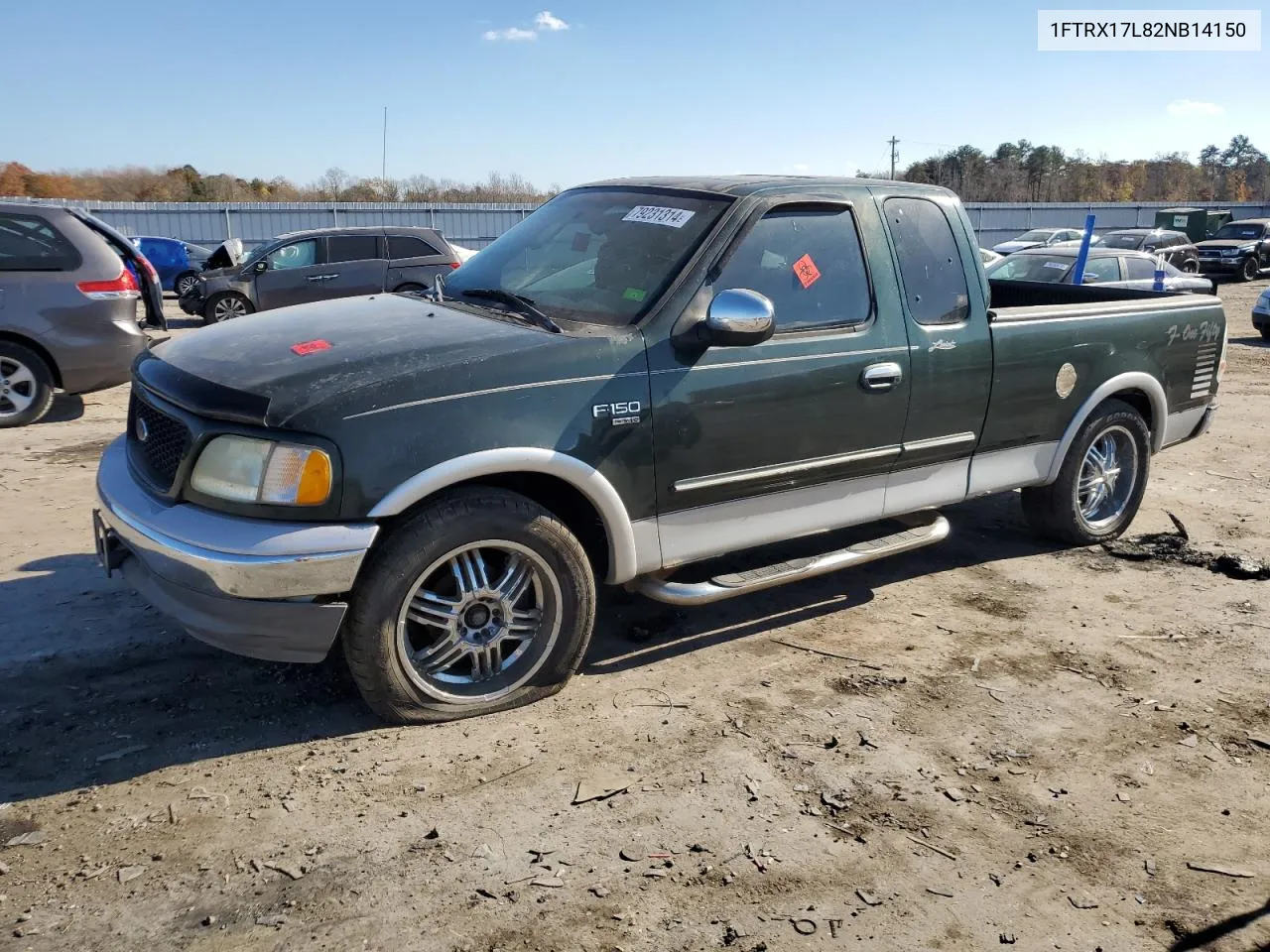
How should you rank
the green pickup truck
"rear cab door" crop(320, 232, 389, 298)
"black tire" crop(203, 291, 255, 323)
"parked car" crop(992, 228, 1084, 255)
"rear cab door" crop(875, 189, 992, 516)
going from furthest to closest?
"parked car" crop(992, 228, 1084, 255)
"black tire" crop(203, 291, 255, 323)
"rear cab door" crop(320, 232, 389, 298)
"rear cab door" crop(875, 189, 992, 516)
the green pickup truck

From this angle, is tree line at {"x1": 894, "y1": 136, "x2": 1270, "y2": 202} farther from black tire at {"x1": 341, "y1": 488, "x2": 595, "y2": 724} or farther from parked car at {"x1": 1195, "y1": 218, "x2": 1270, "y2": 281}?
black tire at {"x1": 341, "y1": 488, "x2": 595, "y2": 724}

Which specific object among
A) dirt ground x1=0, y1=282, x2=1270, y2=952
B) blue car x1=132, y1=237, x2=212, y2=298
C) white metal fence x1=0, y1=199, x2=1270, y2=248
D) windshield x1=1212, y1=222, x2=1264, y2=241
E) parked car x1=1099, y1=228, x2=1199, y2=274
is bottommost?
dirt ground x1=0, y1=282, x2=1270, y2=952

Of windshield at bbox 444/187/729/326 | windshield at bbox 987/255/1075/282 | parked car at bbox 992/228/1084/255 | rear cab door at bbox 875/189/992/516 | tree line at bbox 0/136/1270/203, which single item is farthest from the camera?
tree line at bbox 0/136/1270/203

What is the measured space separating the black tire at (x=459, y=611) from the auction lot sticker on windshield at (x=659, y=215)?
1.39m

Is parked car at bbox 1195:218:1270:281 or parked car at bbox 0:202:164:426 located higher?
parked car at bbox 1195:218:1270:281

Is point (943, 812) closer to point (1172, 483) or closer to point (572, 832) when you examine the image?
point (572, 832)

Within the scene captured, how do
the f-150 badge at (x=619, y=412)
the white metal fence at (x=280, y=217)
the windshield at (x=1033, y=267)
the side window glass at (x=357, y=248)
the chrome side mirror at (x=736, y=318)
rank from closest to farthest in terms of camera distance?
1. the f-150 badge at (x=619, y=412)
2. the chrome side mirror at (x=736, y=318)
3. the windshield at (x=1033, y=267)
4. the side window glass at (x=357, y=248)
5. the white metal fence at (x=280, y=217)

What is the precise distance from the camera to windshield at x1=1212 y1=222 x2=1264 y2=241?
29.9 m

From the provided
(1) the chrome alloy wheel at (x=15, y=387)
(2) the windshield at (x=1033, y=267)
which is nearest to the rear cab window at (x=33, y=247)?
(1) the chrome alloy wheel at (x=15, y=387)

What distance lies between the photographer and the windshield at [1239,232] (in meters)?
29.9

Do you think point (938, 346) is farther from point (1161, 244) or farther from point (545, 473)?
point (1161, 244)

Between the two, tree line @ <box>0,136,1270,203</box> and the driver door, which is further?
tree line @ <box>0,136,1270,203</box>

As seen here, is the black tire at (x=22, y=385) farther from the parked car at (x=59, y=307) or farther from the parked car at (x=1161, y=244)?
the parked car at (x=1161, y=244)

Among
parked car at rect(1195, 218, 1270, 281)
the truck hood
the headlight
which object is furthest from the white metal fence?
the headlight
